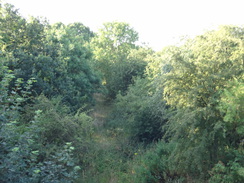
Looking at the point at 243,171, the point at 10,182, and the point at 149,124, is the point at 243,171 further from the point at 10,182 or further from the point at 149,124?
the point at 149,124

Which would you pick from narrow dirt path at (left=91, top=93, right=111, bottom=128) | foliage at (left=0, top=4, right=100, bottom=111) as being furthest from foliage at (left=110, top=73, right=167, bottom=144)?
narrow dirt path at (left=91, top=93, right=111, bottom=128)

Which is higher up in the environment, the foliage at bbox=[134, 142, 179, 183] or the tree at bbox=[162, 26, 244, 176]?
the tree at bbox=[162, 26, 244, 176]

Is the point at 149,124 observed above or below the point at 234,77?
below

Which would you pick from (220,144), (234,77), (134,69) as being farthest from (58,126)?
(134,69)

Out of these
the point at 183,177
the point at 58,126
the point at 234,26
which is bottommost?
the point at 183,177

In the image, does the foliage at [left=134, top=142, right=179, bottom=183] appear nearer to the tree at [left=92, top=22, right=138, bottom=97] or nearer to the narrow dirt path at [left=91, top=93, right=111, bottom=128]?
the narrow dirt path at [left=91, top=93, right=111, bottom=128]

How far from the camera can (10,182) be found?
4.86 m

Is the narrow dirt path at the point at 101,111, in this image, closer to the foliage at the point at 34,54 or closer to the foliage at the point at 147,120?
the foliage at the point at 34,54

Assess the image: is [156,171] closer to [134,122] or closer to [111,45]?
[134,122]

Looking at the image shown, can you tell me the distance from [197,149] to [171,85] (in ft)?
7.49

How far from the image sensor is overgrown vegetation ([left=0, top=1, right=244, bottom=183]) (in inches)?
227

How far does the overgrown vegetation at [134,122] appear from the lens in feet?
18.9

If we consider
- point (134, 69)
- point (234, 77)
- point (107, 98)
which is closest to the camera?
point (234, 77)

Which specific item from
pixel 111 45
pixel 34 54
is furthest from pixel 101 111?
pixel 111 45
